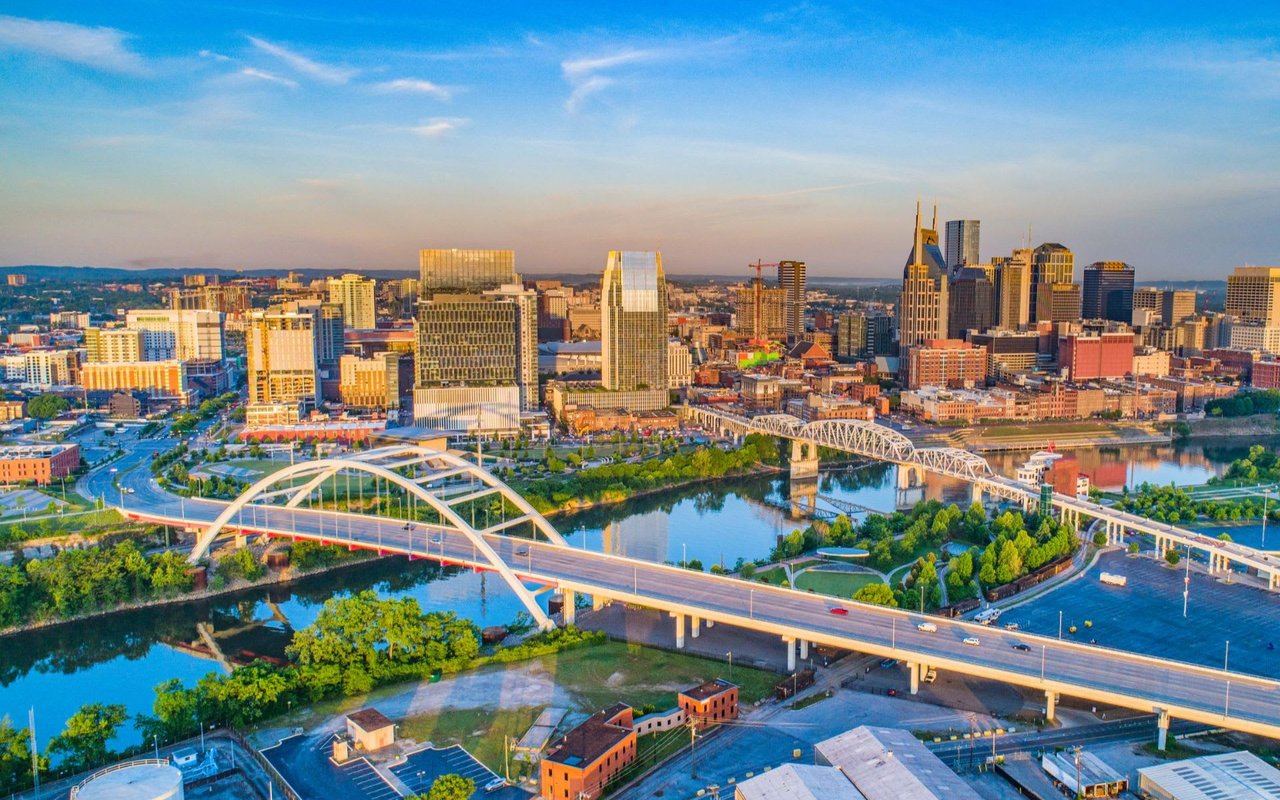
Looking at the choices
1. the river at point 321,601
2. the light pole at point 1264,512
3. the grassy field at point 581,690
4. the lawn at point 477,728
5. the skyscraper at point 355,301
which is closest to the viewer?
the lawn at point 477,728

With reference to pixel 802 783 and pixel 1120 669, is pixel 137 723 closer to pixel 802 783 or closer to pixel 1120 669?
pixel 802 783

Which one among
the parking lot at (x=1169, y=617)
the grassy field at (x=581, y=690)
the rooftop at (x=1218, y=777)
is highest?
the rooftop at (x=1218, y=777)

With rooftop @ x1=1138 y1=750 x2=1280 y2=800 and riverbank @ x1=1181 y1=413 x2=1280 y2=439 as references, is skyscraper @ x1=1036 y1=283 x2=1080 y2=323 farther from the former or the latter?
rooftop @ x1=1138 y1=750 x2=1280 y2=800

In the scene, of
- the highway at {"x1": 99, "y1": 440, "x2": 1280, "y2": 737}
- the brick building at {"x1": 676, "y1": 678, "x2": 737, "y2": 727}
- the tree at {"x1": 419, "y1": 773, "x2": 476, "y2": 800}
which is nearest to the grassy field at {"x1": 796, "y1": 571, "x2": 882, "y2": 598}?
the highway at {"x1": 99, "y1": 440, "x2": 1280, "y2": 737}

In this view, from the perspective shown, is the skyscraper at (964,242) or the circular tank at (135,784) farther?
the skyscraper at (964,242)

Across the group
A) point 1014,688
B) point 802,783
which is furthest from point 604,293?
point 802,783

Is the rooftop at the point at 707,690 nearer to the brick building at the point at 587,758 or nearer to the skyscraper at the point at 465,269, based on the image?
the brick building at the point at 587,758

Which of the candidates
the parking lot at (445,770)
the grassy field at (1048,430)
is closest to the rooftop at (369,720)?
the parking lot at (445,770)

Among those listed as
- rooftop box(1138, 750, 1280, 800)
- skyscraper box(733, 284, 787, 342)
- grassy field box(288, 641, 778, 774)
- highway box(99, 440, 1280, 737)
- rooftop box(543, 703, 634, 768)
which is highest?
skyscraper box(733, 284, 787, 342)
